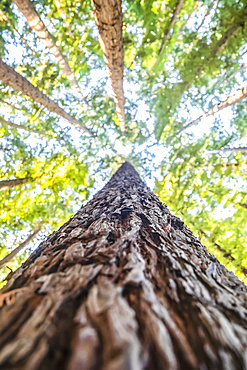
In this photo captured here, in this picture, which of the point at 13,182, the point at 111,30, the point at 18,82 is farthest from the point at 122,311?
the point at 13,182

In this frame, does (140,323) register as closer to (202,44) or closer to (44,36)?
(44,36)

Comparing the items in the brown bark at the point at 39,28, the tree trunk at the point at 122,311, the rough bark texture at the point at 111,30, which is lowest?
the tree trunk at the point at 122,311

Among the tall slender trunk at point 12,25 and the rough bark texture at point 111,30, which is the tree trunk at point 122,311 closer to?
the rough bark texture at point 111,30

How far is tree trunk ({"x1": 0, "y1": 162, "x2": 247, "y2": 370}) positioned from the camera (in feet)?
1.45

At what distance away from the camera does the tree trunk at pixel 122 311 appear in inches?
17.4

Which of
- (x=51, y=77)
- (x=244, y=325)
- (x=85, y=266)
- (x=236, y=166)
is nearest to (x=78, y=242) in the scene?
(x=85, y=266)

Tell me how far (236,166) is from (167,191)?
2.45m

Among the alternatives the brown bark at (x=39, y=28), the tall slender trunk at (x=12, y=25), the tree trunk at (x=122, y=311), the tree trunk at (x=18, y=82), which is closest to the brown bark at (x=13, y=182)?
the tree trunk at (x=18, y=82)

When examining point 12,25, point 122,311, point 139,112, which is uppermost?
point 139,112

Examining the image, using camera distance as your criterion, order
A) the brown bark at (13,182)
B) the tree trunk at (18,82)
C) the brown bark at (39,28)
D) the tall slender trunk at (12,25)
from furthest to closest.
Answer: the brown bark at (13,182) < the tall slender trunk at (12,25) < the brown bark at (39,28) < the tree trunk at (18,82)

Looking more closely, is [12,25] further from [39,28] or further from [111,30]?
[111,30]

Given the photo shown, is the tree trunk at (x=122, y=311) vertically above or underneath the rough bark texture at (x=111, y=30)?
underneath

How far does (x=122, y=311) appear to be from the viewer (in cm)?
55

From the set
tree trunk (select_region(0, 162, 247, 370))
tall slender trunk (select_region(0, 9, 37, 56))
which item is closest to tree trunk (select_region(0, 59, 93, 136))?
tall slender trunk (select_region(0, 9, 37, 56))
